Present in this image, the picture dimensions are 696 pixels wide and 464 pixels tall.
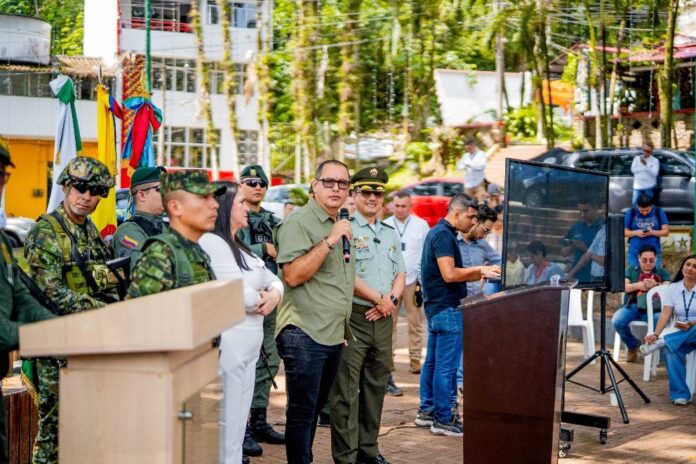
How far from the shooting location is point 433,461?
311 inches

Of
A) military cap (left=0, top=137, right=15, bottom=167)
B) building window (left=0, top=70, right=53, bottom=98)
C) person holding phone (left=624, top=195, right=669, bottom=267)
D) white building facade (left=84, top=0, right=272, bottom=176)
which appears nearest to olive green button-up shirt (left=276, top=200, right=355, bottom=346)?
military cap (left=0, top=137, right=15, bottom=167)

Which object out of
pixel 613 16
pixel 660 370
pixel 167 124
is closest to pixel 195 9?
pixel 167 124

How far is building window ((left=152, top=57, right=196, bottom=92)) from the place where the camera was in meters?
45.1

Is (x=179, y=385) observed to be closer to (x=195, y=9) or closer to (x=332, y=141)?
(x=332, y=141)

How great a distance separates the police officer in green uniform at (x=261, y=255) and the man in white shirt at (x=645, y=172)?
38.2 ft

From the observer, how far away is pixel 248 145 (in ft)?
155

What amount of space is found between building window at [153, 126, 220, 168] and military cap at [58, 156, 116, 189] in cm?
4064

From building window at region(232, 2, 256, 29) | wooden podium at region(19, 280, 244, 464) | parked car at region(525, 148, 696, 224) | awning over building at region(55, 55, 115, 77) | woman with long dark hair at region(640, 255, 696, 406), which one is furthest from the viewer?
building window at region(232, 2, 256, 29)

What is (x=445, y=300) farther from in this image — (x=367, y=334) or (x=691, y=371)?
(x=691, y=371)

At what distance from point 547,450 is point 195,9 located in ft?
104

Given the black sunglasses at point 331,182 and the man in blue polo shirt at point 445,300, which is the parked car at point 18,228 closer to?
the man in blue polo shirt at point 445,300

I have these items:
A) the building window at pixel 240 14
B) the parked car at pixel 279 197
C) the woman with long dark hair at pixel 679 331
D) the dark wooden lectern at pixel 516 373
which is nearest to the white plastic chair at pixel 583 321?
the woman with long dark hair at pixel 679 331

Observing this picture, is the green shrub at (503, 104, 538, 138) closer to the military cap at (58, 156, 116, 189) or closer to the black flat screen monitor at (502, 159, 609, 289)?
the black flat screen monitor at (502, 159, 609, 289)

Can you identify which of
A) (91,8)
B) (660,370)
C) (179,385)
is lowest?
(660,370)
